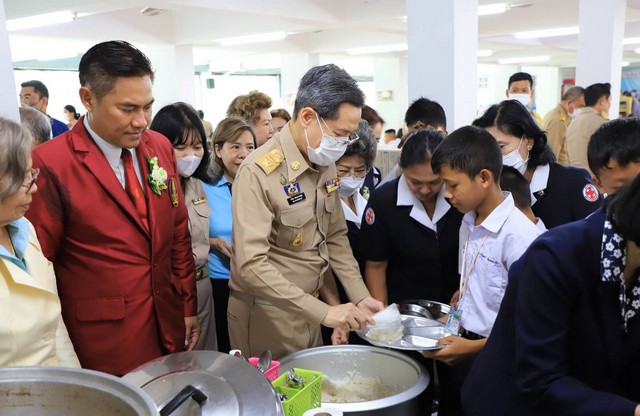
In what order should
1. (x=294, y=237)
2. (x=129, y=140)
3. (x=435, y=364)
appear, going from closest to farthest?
(x=129, y=140), (x=294, y=237), (x=435, y=364)

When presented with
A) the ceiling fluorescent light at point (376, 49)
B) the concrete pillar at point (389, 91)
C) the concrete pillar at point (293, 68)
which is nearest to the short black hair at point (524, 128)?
the ceiling fluorescent light at point (376, 49)

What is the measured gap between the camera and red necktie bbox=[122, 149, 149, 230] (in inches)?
64.0

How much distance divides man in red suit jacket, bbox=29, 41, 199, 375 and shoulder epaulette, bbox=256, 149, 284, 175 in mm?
357

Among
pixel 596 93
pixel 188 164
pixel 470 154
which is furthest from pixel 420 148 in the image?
pixel 596 93

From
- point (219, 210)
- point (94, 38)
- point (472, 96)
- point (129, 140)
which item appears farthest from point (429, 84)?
point (94, 38)

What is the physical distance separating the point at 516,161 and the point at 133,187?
5.02ft

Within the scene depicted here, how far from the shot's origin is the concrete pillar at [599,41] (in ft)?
20.0

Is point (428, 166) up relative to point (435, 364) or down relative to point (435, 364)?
up

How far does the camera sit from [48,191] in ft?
4.84

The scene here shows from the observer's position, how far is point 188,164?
2.34m

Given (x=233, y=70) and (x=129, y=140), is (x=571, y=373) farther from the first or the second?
(x=233, y=70)

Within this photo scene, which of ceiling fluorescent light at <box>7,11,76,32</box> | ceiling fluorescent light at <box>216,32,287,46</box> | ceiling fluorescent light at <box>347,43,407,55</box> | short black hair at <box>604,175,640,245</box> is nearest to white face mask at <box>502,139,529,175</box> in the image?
short black hair at <box>604,175,640,245</box>

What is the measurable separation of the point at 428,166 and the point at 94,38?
6.91 meters

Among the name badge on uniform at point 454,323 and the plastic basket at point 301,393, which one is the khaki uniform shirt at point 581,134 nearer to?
the name badge on uniform at point 454,323
